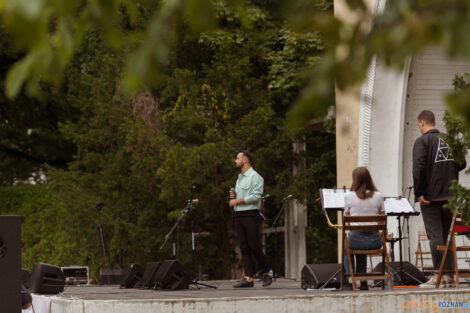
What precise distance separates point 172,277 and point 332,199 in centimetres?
249

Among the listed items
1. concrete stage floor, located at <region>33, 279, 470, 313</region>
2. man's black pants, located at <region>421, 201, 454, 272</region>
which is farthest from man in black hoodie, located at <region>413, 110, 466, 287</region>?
concrete stage floor, located at <region>33, 279, 470, 313</region>

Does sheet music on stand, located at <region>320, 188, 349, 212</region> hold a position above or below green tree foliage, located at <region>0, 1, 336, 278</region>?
below

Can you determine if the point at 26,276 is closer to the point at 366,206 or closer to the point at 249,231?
the point at 249,231

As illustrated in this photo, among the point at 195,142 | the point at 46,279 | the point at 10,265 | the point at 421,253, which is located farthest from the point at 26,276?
the point at 195,142

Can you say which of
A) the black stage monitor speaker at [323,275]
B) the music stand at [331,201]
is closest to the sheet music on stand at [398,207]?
the music stand at [331,201]

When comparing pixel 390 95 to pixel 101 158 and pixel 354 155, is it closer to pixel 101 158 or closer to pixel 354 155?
pixel 354 155

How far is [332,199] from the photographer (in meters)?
8.72

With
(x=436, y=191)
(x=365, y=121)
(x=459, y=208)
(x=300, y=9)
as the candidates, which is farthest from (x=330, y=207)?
(x=300, y=9)

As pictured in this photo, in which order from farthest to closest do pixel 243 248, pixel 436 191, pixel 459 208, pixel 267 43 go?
pixel 267 43 < pixel 243 248 < pixel 436 191 < pixel 459 208

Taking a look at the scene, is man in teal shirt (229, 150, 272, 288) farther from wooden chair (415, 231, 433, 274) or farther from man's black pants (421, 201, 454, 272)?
wooden chair (415, 231, 433, 274)

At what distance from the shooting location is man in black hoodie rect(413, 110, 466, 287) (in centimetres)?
832

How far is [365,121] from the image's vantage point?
13.0m

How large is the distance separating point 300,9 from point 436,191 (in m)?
6.55

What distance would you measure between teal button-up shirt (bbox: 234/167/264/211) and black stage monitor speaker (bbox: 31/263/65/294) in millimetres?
2293
